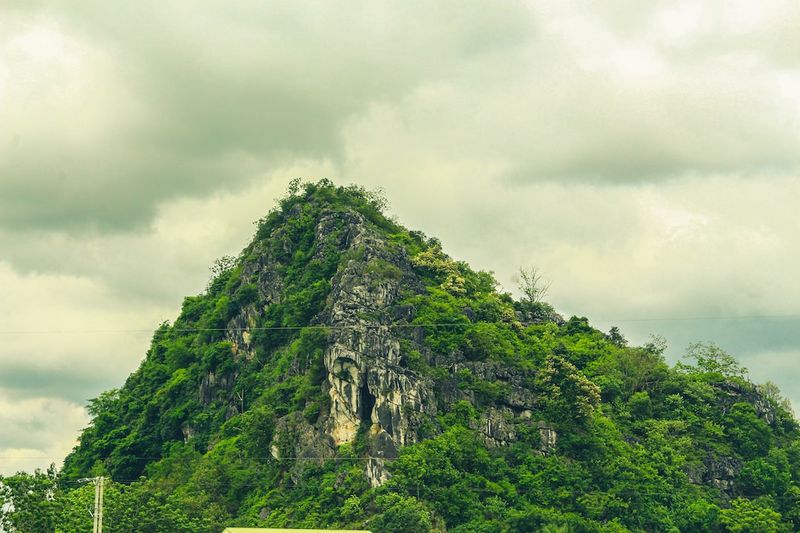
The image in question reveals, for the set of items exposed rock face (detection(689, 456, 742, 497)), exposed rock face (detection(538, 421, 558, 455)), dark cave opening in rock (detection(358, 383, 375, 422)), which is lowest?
exposed rock face (detection(689, 456, 742, 497))

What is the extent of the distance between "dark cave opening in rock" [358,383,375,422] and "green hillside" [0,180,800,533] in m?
0.15

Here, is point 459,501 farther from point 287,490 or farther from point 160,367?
point 160,367

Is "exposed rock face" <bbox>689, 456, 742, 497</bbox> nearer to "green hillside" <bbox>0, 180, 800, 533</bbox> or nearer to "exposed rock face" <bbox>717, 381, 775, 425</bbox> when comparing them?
"green hillside" <bbox>0, 180, 800, 533</bbox>

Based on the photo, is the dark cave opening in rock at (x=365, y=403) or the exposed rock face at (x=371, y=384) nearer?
the exposed rock face at (x=371, y=384)

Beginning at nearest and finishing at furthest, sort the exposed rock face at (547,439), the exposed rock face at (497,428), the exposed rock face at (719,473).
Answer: the exposed rock face at (497,428)
the exposed rock face at (547,439)
the exposed rock face at (719,473)

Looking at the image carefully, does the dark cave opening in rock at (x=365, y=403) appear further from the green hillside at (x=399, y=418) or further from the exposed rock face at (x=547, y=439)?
the exposed rock face at (x=547, y=439)

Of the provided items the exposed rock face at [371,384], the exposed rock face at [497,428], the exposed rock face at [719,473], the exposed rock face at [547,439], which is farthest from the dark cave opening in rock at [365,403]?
the exposed rock face at [719,473]

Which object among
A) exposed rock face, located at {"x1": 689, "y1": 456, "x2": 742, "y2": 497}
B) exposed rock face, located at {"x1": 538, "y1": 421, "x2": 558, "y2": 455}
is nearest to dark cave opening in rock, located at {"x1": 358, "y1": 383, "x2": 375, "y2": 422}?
exposed rock face, located at {"x1": 538, "y1": 421, "x2": 558, "y2": 455}

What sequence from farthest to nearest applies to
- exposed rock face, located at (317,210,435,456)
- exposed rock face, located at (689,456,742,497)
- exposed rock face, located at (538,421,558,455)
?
1. exposed rock face, located at (689,456,742,497)
2. exposed rock face, located at (538,421,558,455)
3. exposed rock face, located at (317,210,435,456)

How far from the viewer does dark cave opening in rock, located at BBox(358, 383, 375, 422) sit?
79.2 m

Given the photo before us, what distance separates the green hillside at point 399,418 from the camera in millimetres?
74562

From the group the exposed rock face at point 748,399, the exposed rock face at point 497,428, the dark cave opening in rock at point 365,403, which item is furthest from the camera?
the exposed rock face at point 748,399

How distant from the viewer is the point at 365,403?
79.7 meters

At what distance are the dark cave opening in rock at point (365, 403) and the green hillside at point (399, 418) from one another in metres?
0.15
